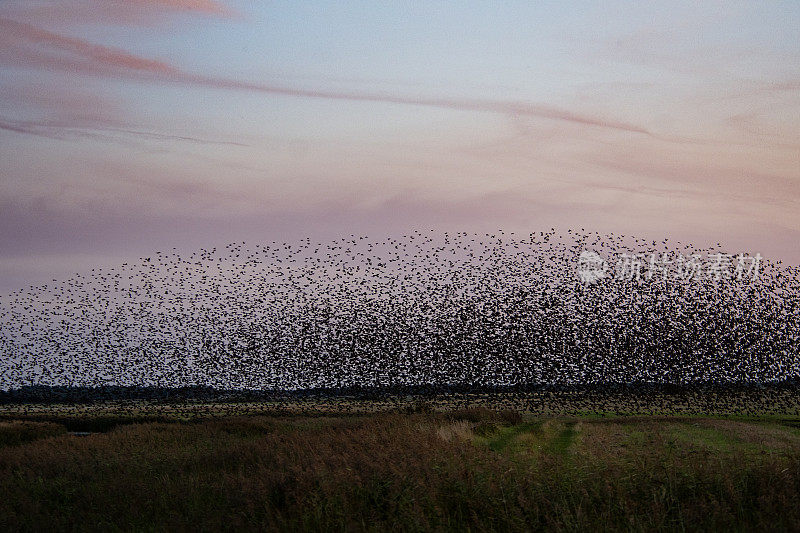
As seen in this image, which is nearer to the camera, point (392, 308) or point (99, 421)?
point (99, 421)

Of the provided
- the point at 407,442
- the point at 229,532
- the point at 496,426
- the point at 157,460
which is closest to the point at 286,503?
the point at 229,532

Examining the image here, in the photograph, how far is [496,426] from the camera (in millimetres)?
35875

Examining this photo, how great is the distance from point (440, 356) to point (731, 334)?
24.1 metres

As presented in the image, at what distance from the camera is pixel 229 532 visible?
13102mm

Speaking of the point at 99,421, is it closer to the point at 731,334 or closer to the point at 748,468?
the point at 731,334

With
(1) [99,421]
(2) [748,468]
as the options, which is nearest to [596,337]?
(1) [99,421]

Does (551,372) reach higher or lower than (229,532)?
lower

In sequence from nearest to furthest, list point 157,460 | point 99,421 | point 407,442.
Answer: point 407,442 → point 157,460 → point 99,421

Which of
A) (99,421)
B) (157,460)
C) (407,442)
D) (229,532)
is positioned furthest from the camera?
(99,421)

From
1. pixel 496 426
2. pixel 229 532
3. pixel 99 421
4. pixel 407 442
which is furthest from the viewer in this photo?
pixel 99 421

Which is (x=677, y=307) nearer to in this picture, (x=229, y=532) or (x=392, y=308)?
(x=392, y=308)

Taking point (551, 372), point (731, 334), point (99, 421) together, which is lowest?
point (99, 421)

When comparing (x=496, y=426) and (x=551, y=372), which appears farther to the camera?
(x=551, y=372)

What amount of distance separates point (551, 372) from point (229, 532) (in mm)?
53819
